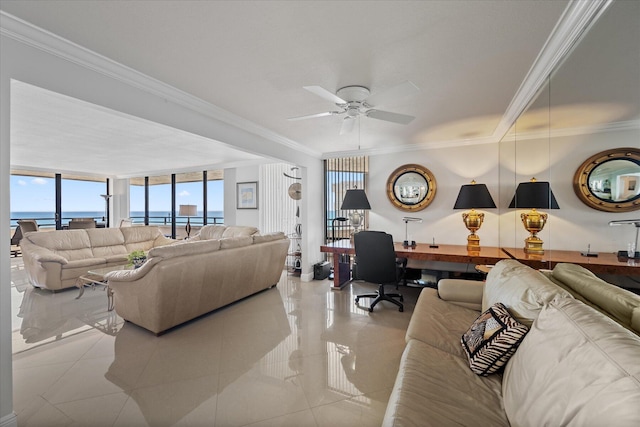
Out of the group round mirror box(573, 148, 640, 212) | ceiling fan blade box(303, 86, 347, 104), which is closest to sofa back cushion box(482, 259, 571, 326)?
round mirror box(573, 148, 640, 212)

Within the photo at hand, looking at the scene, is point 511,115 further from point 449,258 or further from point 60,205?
point 60,205

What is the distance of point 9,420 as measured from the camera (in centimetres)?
158

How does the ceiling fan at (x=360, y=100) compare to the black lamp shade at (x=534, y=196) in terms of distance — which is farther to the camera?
the black lamp shade at (x=534, y=196)

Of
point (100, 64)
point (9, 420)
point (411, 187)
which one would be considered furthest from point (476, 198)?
point (9, 420)

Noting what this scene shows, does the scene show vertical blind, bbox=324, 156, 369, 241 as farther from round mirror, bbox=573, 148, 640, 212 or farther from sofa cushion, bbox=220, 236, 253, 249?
round mirror, bbox=573, 148, 640, 212

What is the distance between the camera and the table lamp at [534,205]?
2.30 meters

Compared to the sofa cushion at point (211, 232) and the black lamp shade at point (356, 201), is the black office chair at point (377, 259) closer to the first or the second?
the black lamp shade at point (356, 201)

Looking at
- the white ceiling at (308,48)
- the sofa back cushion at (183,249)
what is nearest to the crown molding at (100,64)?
the white ceiling at (308,48)

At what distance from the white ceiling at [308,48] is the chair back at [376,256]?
149cm

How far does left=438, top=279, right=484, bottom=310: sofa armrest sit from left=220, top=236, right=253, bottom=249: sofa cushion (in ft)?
8.07

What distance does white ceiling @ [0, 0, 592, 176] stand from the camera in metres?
1.55

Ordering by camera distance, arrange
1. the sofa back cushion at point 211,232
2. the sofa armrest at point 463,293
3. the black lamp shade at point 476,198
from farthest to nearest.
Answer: the sofa back cushion at point 211,232 < the black lamp shade at point 476,198 < the sofa armrest at point 463,293

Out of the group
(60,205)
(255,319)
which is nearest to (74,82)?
(255,319)

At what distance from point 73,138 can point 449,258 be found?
6.07 meters
